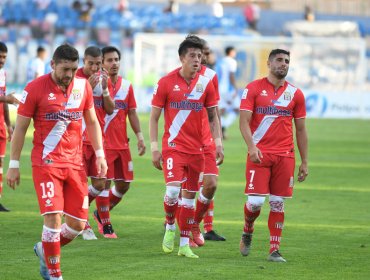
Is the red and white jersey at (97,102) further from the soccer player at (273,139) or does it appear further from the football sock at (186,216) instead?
the soccer player at (273,139)

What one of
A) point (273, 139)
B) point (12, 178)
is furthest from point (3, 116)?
point (12, 178)

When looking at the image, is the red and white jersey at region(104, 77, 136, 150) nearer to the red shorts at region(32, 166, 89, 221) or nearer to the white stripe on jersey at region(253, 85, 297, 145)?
the white stripe on jersey at region(253, 85, 297, 145)

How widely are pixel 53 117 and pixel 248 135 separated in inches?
97.0

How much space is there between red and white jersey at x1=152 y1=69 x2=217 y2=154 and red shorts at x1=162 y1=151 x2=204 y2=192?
0.07 meters

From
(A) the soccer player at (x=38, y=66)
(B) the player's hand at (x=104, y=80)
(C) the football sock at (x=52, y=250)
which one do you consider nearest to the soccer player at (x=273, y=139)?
(B) the player's hand at (x=104, y=80)

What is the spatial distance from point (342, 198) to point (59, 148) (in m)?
8.83

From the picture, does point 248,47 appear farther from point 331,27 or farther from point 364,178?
point 364,178

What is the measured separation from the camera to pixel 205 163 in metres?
12.7

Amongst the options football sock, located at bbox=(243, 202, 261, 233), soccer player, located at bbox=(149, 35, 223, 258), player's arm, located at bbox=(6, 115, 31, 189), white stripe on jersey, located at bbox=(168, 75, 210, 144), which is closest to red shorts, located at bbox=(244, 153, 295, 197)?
football sock, located at bbox=(243, 202, 261, 233)

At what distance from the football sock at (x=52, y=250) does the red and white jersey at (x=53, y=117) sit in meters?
0.61

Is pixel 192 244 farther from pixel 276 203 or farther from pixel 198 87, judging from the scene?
pixel 198 87

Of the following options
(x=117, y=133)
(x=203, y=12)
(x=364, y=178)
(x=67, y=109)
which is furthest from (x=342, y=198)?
(x=203, y=12)

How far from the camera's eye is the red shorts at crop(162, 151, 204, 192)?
11.9m

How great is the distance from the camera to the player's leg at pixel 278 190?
11.5 meters
